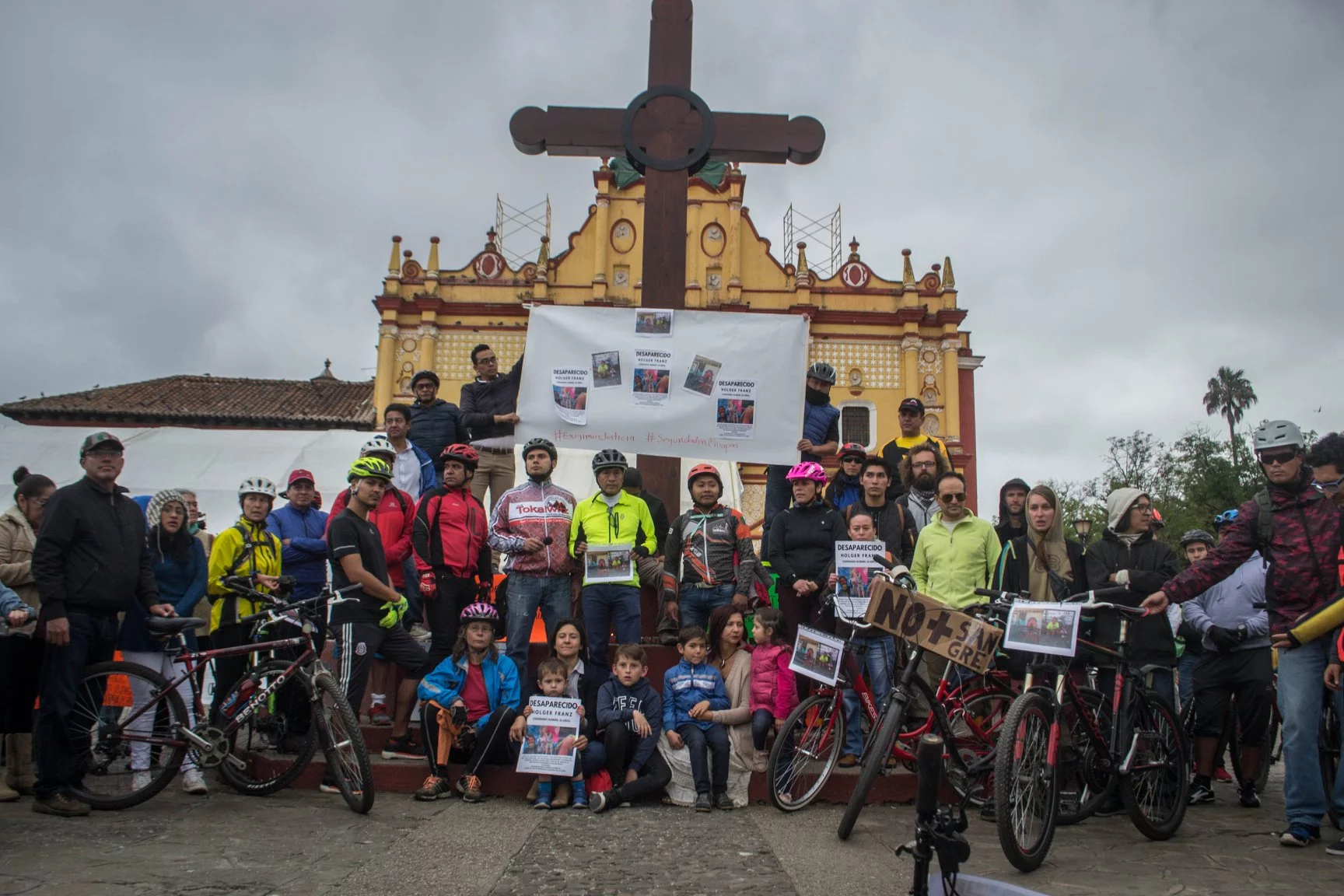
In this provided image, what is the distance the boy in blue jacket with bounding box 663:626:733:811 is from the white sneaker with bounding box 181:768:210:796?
2770mm

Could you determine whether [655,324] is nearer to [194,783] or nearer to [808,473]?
[808,473]

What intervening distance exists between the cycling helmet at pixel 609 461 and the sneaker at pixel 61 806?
3.64 metres

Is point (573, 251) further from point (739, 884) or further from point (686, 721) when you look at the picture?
point (739, 884)

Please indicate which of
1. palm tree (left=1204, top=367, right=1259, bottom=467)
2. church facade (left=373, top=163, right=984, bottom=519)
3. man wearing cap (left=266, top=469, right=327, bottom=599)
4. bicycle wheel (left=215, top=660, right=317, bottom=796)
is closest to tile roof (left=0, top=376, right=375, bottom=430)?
church facade (left=373, top=163, right=984, bottom=519)

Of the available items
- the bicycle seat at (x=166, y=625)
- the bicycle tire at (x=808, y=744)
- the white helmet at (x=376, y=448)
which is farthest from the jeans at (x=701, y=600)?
the bicycle seat at (x=166, y=625)

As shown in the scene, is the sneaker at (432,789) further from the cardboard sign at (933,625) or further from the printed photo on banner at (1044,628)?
the printed photo on banner at (1044,628)

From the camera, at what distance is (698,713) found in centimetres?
602

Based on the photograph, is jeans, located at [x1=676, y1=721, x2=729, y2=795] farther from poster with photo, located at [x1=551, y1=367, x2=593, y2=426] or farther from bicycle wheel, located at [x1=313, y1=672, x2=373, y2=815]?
poster with photo, located at [x1=551, y1=367, x2=593, y2=426]

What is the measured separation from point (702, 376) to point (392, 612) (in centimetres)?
300

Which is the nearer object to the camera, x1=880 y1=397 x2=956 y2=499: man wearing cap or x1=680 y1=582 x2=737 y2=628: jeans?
x1=680 y1=582 x2=737 y2=628: jeans

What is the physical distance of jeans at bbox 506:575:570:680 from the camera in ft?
21.9

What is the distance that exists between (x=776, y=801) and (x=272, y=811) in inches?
111

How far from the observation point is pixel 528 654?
23.2 ft

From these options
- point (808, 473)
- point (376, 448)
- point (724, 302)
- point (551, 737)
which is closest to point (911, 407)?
point (808, 473)
